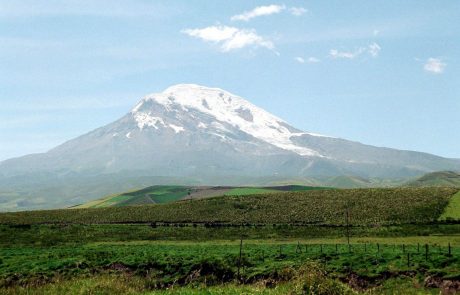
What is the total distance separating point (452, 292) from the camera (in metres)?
32.4

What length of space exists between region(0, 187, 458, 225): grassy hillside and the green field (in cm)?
28

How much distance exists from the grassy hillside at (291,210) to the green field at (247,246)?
0.28 metres

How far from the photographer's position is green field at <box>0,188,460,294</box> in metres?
33.9

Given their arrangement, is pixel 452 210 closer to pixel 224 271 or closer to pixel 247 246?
pixel 247 246

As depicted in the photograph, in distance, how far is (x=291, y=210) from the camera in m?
121

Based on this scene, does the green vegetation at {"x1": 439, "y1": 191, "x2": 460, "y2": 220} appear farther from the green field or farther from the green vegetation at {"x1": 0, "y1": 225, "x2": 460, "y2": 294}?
the green vegetation at {"x1": 0, "y1": 225, "x2": 460, "y2": 294}

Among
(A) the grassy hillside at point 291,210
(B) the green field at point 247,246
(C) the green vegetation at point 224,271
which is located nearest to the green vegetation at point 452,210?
(B) the green field at point 247,246

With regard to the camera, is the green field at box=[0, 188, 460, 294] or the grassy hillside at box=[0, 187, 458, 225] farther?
the grassy hillside at box=[0, 187, 458, 225]

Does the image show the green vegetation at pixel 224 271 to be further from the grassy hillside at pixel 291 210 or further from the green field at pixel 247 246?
the grassy hillside at pixel 291 210

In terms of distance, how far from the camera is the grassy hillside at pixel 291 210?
354ft

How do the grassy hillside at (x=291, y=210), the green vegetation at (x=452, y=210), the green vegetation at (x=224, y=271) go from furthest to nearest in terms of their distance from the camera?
the grassy hillside at (x=291, y=210) → the green vegetation at (x=452, y=210) → the green vegetation at (x=224, y=271)

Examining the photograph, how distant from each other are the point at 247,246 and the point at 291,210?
5519cm

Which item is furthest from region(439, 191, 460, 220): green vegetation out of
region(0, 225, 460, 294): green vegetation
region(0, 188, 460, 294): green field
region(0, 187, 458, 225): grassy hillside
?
region(0, 225, 460, 294): green vegetation

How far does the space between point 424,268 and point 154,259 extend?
25259 millimetres
